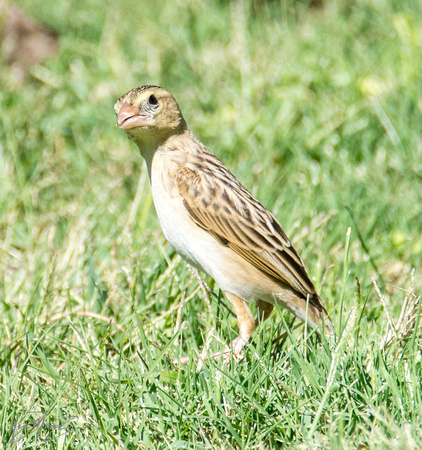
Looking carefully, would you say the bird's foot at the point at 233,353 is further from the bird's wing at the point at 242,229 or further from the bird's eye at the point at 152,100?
the bird's eye at the point at 152,100

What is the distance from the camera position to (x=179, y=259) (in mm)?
5148

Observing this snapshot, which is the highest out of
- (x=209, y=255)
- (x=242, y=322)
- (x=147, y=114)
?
(x=147, y=114)

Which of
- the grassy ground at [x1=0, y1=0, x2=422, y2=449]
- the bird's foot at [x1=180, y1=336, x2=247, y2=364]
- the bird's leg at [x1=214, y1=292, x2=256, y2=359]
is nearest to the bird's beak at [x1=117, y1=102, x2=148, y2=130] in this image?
the grassy ground at [x1=0, y1=0, x2=422, y2=449]

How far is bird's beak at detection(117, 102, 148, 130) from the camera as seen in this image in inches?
179

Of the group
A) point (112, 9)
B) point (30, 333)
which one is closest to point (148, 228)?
point (30, 333)

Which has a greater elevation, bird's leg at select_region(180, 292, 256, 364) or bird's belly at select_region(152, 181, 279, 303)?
bird's belly at select_region(152, 181, 279, 303)

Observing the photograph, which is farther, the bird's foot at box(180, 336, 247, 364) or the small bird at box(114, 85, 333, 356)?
the small bird at box(114, 85, 333, 356)

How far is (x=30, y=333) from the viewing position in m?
4.43

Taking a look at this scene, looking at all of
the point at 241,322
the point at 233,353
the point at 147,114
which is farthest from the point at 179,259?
the point at 233,353

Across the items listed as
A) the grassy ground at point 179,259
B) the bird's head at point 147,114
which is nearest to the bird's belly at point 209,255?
the grassy ground at point 179,259

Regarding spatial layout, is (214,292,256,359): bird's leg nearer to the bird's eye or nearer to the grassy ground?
the grassy ground

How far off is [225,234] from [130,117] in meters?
0.89

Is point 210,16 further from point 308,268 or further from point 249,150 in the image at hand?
point 308,268

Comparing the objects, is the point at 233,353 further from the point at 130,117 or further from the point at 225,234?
the point at 130,117
